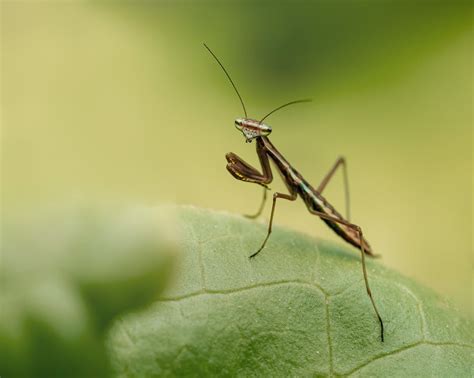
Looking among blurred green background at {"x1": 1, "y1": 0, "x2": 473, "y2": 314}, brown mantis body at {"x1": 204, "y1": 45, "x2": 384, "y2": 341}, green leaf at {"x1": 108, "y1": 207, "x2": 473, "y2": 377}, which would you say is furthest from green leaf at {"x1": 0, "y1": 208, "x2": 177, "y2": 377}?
blurred green background at {"x1": 1, "y1": 0, "x2": 473, "y2": 314}

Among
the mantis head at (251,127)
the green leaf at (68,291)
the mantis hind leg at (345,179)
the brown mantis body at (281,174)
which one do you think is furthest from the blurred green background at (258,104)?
the green leaf at (68,291)

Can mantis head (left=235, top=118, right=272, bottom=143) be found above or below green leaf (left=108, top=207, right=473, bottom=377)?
above

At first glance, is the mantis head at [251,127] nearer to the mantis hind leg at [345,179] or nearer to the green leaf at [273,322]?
the mantis hind leg at [345,179]

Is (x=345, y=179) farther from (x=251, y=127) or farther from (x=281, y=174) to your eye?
(x=251, y=127)

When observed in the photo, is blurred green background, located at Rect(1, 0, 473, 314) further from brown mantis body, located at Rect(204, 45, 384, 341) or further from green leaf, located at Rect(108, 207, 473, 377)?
green leaf, located at Rect(108, 207, 473, 377)

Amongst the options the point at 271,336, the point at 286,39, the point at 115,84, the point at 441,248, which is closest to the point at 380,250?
the point at 441,248

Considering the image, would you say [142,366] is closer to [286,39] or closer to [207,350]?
[207,350]

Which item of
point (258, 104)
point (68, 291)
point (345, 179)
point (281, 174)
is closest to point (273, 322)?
point (68, 291)
